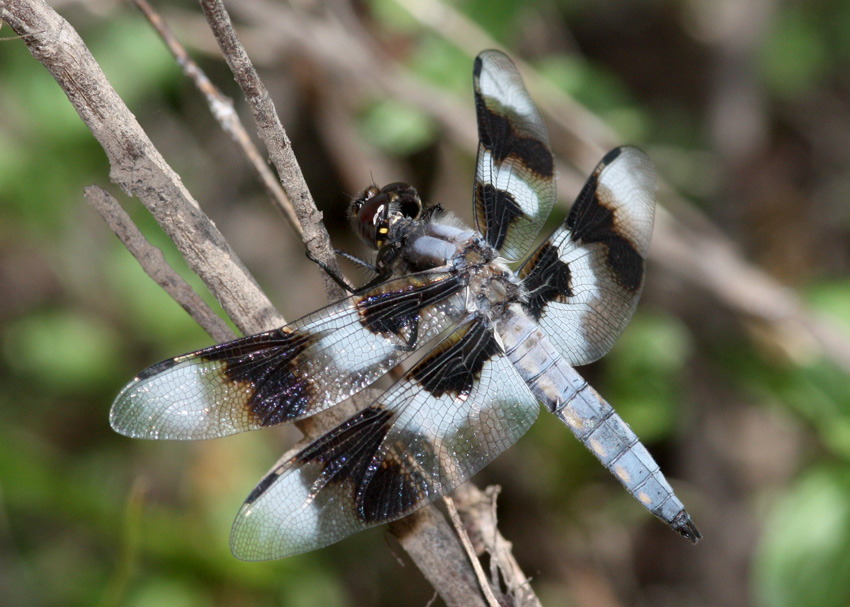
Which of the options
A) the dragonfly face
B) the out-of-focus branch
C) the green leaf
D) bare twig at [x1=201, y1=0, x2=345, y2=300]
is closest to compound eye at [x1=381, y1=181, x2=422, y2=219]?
the dragonfly face

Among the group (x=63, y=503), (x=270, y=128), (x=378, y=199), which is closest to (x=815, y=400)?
(x=378, y=199)

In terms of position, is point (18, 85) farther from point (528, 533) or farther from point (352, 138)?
point (528, 533)

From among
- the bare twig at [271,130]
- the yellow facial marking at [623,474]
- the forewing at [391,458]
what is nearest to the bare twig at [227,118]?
the bare twig at [271,130]

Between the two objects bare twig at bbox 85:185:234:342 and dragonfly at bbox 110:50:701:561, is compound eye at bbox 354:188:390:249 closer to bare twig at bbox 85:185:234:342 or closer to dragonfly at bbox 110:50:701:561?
dragonfly at bbox 110:50:701:561

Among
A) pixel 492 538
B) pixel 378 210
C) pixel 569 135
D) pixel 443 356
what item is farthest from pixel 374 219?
pixel 569 135

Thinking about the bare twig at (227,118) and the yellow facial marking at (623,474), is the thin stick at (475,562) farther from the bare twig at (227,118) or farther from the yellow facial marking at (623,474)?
the bare twig at (227,118)

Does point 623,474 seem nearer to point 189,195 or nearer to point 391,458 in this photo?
point 391,458
